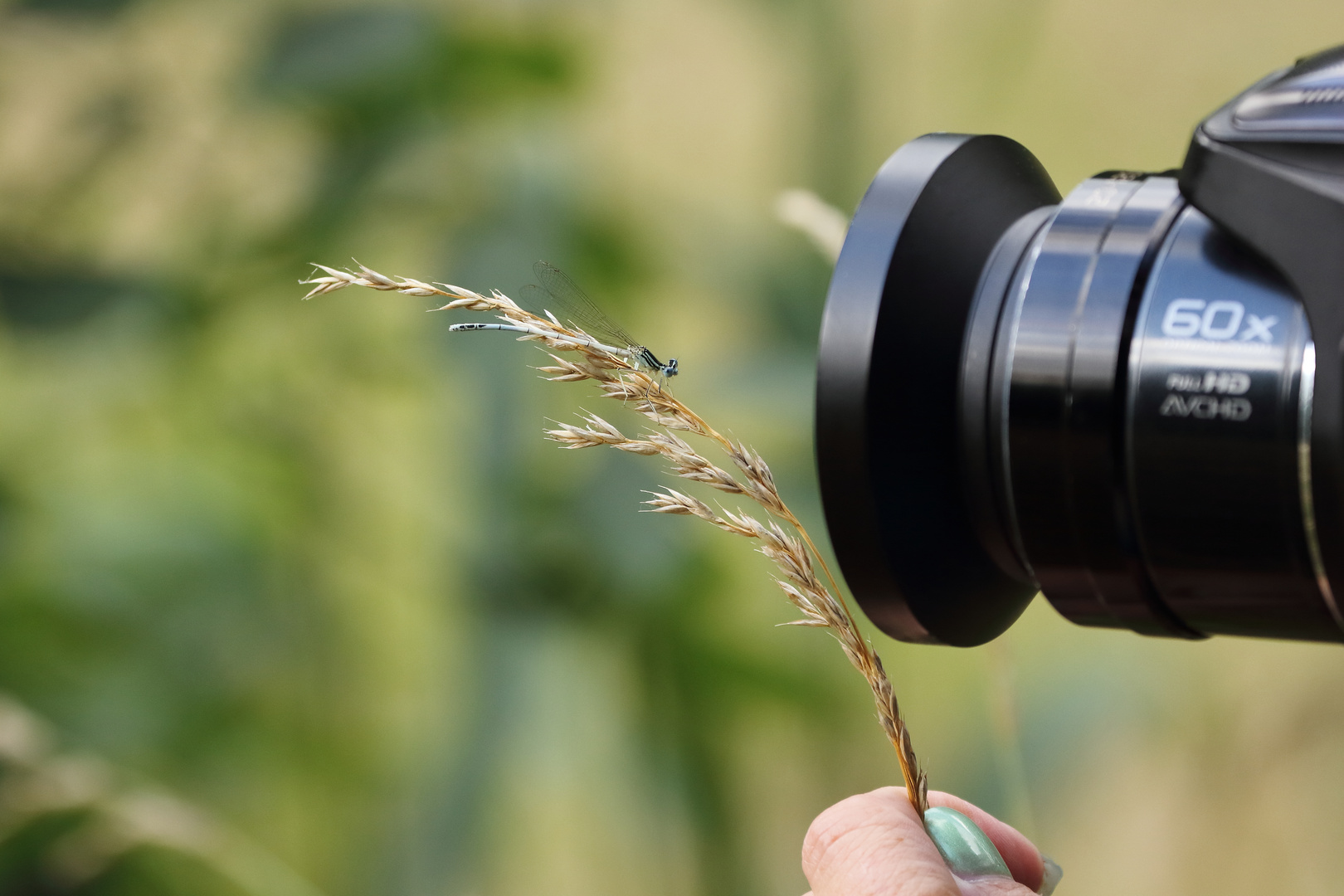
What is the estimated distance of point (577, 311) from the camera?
359mm

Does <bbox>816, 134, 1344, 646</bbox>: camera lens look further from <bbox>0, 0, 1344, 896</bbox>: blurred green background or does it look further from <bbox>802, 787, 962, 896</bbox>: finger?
<bbox>0, 0, 1344, 896</bbox>: blurred green background

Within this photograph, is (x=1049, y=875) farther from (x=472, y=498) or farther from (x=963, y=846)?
(x=472, y=498)

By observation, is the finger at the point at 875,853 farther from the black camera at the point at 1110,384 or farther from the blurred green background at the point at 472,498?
the blurred green background at the point at 472,498

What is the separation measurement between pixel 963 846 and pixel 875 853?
3 cm

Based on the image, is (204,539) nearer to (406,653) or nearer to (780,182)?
(406,653)

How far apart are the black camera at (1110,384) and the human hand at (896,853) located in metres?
0.05

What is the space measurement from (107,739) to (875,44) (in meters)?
0.58

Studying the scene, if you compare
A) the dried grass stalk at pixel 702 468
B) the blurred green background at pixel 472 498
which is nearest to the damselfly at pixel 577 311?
the dried grass stalk at pixel 702 468

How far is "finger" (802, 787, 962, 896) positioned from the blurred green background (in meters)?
0.29

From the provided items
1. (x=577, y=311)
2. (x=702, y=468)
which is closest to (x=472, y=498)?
(x=577, y=311)

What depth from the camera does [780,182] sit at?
61cm

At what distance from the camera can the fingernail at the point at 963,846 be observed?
0.82 ft

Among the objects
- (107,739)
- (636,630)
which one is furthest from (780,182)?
(107,739)

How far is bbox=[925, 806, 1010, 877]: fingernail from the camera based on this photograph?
251 mm
